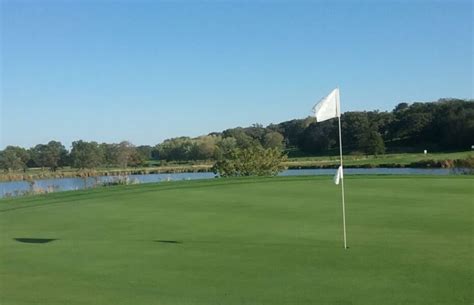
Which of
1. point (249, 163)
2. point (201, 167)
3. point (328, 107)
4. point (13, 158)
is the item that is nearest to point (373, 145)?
point (201, 167)

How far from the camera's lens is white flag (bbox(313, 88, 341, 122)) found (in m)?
7.98

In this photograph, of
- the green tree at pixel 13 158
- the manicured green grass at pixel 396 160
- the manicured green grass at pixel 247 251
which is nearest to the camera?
the manicured green grass at pixel 247 251

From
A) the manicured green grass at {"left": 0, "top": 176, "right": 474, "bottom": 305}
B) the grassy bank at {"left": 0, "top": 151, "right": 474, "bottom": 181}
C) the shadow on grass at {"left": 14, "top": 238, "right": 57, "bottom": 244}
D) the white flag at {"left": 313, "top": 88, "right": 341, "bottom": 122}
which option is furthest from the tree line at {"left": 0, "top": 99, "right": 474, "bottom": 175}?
the white flag at {"left": 313, "top": 88, "right": 341, "bottom": 122}

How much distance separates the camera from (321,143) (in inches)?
3920

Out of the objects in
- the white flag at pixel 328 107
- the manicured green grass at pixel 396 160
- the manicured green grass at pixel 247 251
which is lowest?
the manicured green grass at pixel 247 251

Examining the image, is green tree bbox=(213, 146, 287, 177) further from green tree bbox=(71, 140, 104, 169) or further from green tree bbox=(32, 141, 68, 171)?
Answer: green tree bbox=(32, 141, 68, 171)

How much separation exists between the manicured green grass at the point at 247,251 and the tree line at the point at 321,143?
4415 centimetres

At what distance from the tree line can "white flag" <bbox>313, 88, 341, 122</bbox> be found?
159 ft

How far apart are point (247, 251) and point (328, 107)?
2.41 m

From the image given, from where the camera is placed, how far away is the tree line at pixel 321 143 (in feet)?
222

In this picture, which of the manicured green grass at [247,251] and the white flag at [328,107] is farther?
the white flag at [328,107]

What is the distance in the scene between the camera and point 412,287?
5473 millimetres

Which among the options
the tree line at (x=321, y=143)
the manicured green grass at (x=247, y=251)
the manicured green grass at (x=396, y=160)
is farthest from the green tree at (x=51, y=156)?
the manicured green grass at (x=247, y=251)

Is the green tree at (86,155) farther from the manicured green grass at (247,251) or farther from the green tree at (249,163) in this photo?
the manicured green grass at (247,251)
